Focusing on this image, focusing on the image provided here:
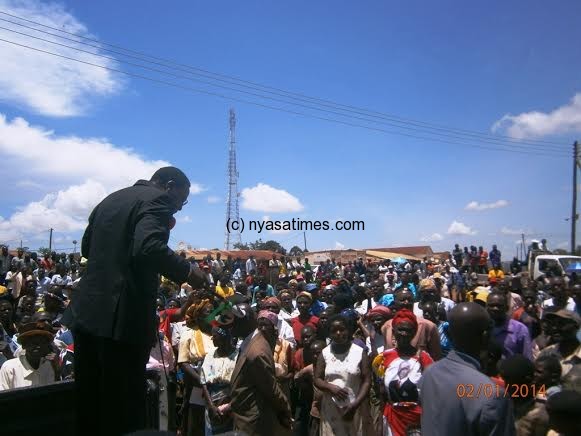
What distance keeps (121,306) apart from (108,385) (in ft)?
1.12

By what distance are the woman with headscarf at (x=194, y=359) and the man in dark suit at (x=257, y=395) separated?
3.69 ft

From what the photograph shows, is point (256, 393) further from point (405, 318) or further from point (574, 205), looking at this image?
point (574, 205)

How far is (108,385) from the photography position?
210 cm

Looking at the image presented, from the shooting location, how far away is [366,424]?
453cm

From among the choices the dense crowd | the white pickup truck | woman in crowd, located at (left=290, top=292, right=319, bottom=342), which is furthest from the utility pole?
woman in crowd, located at (left=290, top=292, right=319, bottom=342)

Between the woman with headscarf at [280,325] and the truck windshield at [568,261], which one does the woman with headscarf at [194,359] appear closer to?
the woman with headscarf at [280,325]

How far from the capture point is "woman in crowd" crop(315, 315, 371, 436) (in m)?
4.44

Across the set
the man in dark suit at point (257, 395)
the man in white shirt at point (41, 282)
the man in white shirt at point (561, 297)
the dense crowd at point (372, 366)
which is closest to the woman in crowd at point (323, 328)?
the dense crowd at point (372, 366)

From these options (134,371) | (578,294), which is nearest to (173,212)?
(134,371)

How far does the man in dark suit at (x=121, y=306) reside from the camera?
2117mm

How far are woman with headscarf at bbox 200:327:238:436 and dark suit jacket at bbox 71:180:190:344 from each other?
2.46 meters

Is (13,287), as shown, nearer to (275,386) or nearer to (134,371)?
(275,386)

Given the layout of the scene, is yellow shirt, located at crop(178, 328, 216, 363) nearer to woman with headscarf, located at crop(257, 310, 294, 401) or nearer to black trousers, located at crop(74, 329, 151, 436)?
woman with headscarf, located at crop(257, 310, 294, 401)

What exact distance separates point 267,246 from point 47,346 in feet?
180
